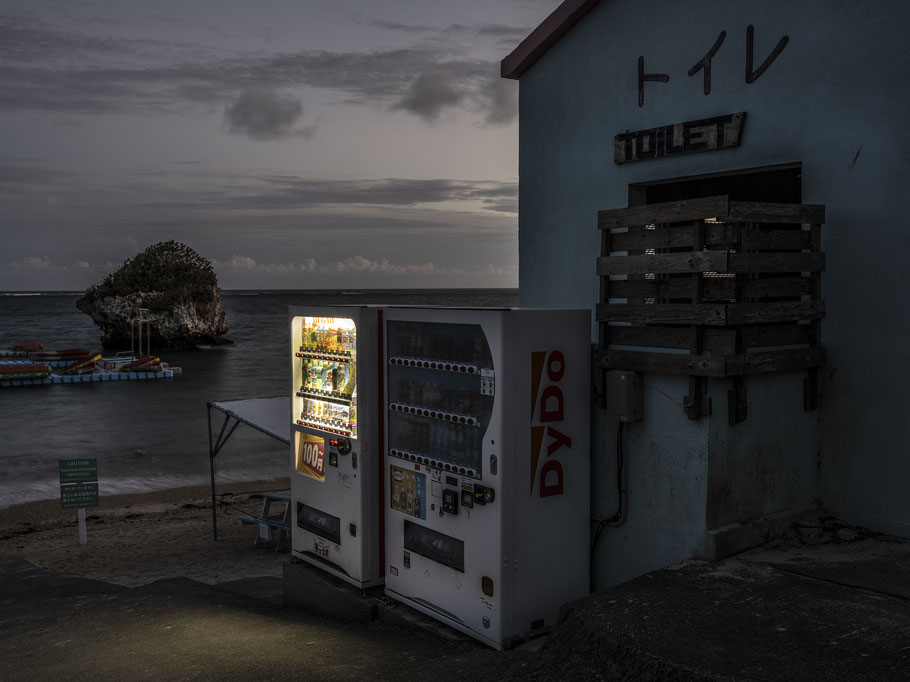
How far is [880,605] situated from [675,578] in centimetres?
132

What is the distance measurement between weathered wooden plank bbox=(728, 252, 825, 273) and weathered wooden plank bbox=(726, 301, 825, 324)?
0.89 ft

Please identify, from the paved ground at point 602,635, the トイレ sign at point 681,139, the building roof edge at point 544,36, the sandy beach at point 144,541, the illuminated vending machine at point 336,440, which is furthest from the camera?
the sandy beach at point 144,541

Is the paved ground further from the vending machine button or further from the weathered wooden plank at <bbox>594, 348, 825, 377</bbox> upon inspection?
the weathered wooden plank at <bbox>594, 348, 825, 377</bbox>

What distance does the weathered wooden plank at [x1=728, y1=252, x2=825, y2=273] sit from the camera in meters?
5.91

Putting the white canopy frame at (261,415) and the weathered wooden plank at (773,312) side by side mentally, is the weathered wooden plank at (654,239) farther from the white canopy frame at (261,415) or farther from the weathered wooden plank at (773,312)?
the white canopy frame at (261,415)

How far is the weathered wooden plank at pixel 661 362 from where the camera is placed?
19.1 feet

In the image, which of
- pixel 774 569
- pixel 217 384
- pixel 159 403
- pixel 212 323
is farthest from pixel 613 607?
pixel 212 323

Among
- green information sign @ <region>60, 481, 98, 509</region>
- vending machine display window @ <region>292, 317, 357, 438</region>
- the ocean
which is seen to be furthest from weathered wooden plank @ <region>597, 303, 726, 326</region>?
the ocean

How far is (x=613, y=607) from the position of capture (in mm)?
5285

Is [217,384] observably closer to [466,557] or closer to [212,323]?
[212,323]

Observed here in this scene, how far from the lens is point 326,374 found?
8.32 meters

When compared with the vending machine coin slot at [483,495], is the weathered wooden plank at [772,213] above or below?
above

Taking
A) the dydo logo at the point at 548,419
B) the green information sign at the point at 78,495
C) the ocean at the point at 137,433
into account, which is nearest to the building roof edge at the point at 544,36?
the dydo logo at the point at 548,419

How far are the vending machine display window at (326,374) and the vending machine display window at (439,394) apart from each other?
49 centimetres
